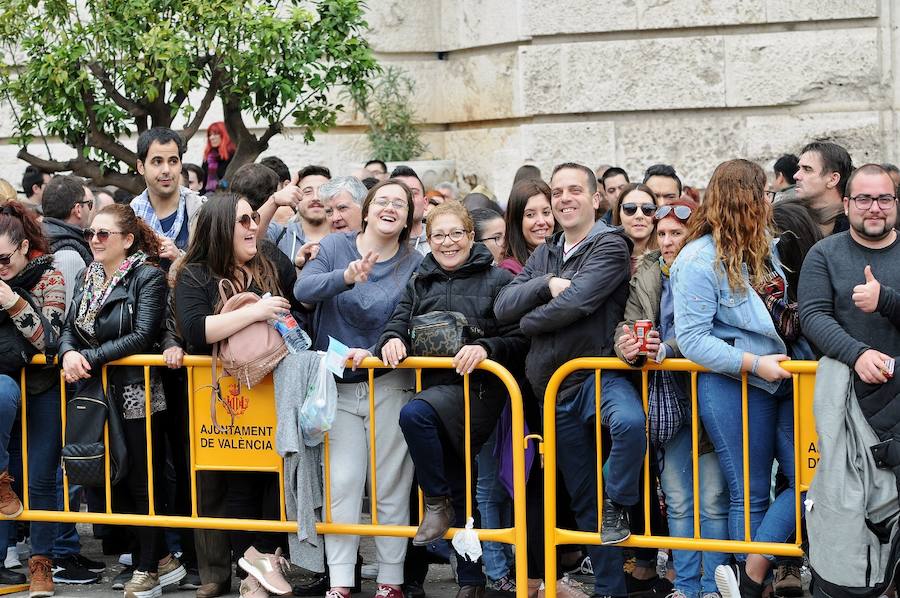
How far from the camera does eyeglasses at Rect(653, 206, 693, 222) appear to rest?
605 centimetres

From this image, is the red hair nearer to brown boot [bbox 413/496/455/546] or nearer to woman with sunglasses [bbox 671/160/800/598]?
brown boot [bbox 413/496/455/546]

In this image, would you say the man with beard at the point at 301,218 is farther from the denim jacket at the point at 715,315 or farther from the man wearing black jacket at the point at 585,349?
the denim jacket at the point at 715,315

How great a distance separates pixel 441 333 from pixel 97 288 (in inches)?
68.1

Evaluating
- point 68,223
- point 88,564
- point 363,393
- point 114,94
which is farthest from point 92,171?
point 363,393

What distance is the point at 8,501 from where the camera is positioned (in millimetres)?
6555

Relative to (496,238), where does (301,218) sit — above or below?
above

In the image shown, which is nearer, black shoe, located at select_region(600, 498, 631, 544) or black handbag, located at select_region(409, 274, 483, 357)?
black shoe, located at select_region(600, 498, 631, 544)

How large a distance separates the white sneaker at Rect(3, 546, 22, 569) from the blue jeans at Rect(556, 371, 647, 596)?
311 centimetres

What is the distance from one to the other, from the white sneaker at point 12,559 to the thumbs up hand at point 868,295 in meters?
4.56

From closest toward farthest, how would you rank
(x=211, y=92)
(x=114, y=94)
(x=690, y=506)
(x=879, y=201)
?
(x=879, y=201) < (x=690, y=506) < (x=114, y=94) < (x=211, y=92)

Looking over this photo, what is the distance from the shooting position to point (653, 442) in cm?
584

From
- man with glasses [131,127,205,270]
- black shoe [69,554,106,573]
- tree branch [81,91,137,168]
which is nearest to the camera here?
black shoe [69,554,106,573]

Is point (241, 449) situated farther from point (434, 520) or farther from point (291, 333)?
point (434, 520)

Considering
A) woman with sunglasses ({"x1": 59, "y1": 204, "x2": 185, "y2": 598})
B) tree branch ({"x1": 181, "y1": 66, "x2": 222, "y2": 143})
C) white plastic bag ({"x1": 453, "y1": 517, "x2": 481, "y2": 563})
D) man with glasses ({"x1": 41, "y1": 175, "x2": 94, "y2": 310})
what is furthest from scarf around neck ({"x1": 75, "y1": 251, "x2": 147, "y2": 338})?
tree branch ({"x1": 181, "y1": 66, "x2": 222, "y2": 143})
